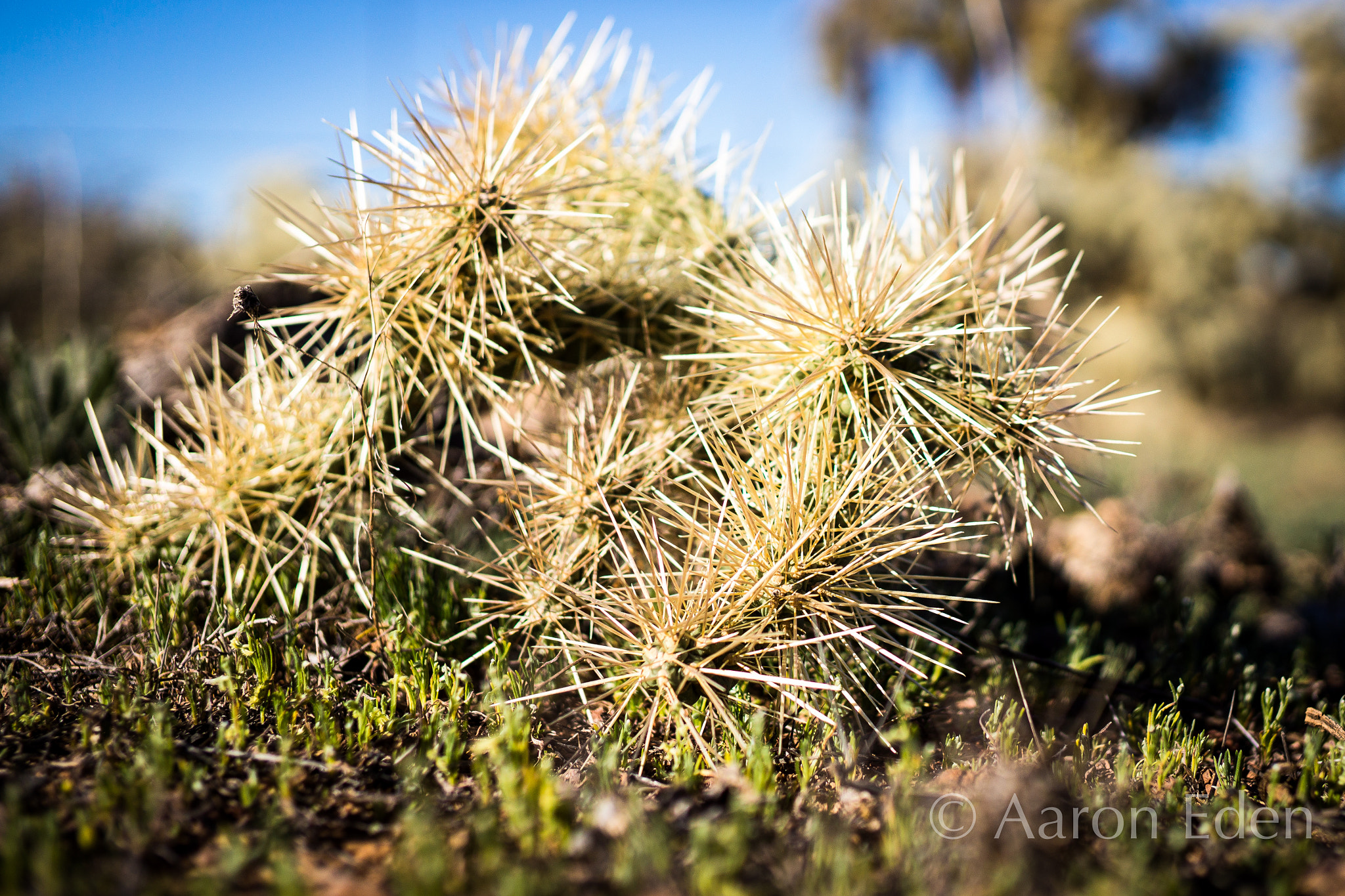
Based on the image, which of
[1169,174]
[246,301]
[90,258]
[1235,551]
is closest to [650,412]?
[246,301]

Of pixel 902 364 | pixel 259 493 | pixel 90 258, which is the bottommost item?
pixel 259 493

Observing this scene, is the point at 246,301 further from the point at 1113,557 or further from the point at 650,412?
the point at 1113,557

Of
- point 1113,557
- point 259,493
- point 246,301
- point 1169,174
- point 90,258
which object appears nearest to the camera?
point 246,301

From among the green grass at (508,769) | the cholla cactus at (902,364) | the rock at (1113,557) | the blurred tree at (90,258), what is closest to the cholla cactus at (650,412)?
the cholla cactus at (902,364)

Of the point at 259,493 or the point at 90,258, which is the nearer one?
the point at 259,493

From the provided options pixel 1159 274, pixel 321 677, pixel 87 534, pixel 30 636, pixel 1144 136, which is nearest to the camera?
pixel 321 677

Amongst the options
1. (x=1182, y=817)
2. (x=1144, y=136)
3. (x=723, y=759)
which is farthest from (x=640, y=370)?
(x=1144, y=136)

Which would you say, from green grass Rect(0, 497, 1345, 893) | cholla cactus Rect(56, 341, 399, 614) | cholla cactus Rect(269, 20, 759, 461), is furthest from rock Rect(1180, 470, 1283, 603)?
cholla cactus Rect(56, 341, 399, 614)

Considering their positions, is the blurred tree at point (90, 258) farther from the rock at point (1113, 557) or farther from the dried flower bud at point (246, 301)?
the rock at point (1113, 557)

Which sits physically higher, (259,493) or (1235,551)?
(259,493)

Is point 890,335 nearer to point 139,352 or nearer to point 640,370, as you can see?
point 640,370

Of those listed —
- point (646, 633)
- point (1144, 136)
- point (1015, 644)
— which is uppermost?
point (1144, 136)
